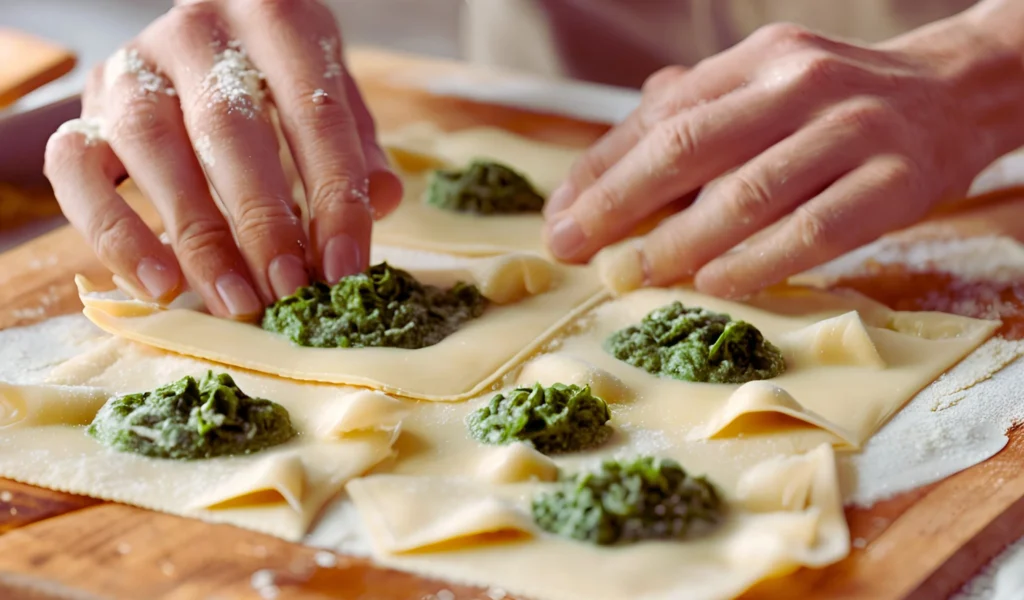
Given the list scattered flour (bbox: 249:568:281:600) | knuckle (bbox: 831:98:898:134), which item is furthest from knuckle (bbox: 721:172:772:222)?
scattered flour (bbox: 249:568:281:600)

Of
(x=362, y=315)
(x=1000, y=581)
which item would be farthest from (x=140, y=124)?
(x=1000, y=581)

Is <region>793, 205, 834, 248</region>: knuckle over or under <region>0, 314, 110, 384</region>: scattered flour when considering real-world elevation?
over

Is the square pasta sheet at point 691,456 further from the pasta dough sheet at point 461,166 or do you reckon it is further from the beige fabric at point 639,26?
the beige fabric at point 639,26

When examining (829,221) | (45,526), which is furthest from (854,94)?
(45,526)

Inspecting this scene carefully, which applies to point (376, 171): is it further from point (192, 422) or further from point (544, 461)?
point (544, 461)

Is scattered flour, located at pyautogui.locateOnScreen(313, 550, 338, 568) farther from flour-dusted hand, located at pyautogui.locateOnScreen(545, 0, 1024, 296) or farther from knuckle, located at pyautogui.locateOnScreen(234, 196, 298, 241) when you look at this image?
flour-dusted hand, located at pyautogui.locateOnScreen(545, 0, 1024, 296)

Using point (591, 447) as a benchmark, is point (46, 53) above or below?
above

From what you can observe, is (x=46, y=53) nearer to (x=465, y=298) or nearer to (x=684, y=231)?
(x=465, y=298)

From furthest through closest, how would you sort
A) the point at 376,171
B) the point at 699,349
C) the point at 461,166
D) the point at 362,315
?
the point at 461,166 < the point at 376,171 < the point at 362,315 < the point at 699,349
